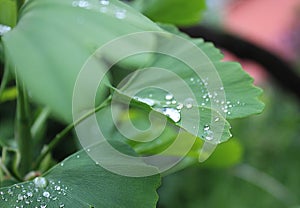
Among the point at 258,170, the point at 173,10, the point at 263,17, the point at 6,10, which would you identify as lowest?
the point at 263,17

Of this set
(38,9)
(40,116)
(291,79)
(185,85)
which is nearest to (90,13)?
(38,9)

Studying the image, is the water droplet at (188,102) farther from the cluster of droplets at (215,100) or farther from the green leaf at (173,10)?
the green leaf at (173,10)

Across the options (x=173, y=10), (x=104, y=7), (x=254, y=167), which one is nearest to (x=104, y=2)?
(x=104, y=7)

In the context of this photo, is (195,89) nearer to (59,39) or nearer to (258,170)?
(59,39)

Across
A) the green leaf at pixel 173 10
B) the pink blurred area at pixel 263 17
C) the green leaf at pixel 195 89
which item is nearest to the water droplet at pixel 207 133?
the green leaf at pixel 195 89

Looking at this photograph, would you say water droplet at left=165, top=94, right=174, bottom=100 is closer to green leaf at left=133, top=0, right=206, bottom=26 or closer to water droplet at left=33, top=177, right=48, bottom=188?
water droplet at left=33, top=177, right=48, bottom=188

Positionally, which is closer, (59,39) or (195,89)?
(59,39)
